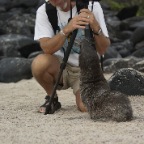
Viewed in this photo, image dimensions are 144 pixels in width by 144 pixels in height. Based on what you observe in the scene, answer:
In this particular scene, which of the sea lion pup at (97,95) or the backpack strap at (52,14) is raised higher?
the backpack strap at (52,14)

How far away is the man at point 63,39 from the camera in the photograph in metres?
5.54

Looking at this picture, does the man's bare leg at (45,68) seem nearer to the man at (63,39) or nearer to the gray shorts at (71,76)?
the man at (63,39)

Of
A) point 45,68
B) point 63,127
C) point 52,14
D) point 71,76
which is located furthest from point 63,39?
point 63,127

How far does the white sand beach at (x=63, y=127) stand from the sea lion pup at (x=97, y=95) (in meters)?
0.08

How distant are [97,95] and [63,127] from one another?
1.60ft

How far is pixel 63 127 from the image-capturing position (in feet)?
16.7

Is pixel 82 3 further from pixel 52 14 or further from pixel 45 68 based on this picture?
pixel 45 68

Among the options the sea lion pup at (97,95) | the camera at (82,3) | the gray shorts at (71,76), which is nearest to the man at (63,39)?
the gray shorts at (71,76)

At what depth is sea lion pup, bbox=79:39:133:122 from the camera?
203 inches

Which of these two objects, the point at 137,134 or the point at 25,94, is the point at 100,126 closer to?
the point at 137,134

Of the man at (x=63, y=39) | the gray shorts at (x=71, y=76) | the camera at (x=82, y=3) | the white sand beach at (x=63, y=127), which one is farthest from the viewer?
the gray shorts at (x=71, y=76)

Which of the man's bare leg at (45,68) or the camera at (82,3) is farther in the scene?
the man's bare leg at (45,68)

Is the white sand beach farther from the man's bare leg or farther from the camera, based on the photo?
the camera

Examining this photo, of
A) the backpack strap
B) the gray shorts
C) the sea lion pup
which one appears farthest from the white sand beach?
the backpack strap
